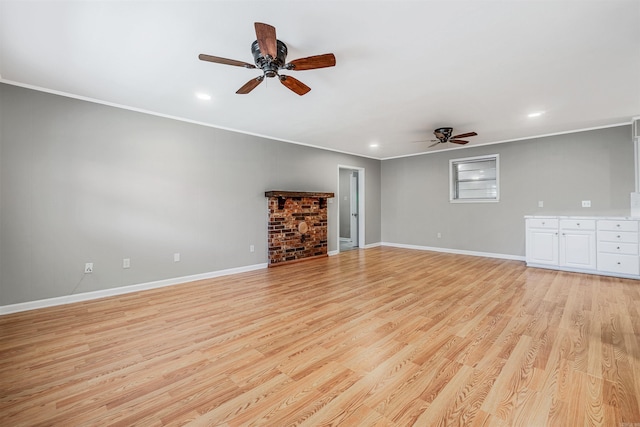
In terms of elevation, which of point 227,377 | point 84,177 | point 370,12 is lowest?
point 227,377

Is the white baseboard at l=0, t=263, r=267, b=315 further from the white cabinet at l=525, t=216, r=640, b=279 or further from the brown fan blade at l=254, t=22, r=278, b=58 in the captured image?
the white cabinet at l=525, t=216, r=640, b=279

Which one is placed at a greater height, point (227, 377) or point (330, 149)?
point (330, 149)

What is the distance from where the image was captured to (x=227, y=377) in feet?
6.20

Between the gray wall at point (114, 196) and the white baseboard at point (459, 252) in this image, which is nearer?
the gray wall at point (114, 196)

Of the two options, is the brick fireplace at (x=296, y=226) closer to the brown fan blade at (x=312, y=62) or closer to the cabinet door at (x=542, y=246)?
the brown fan blade at (x=312, y=62)


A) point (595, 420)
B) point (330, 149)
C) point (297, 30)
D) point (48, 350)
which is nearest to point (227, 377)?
point (48, 350)

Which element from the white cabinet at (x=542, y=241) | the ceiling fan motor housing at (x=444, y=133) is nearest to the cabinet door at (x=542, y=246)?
the white cabinet at (x=542, y=241)

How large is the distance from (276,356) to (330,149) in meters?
5.22

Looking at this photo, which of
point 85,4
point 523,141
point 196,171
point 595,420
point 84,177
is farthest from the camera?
point 523,141

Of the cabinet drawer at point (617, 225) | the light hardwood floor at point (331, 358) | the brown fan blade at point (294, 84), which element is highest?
the brown fan blade at point (294, 84)

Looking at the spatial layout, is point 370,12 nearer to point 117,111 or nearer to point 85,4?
point 85,4

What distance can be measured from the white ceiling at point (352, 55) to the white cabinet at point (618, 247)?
173cm

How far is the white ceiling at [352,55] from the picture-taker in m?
1.90

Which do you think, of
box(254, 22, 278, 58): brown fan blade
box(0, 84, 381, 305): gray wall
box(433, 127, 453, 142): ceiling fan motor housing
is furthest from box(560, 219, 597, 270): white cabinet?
box(254, 22, 278, 58): brown fan blade
